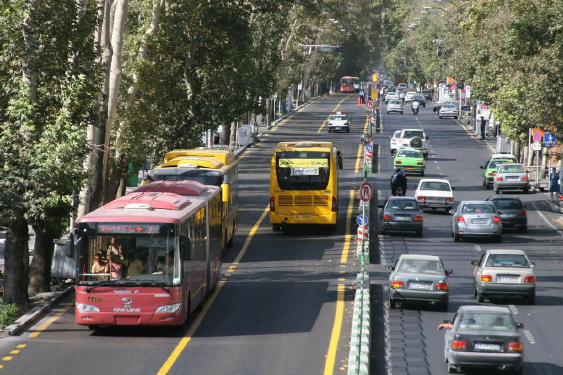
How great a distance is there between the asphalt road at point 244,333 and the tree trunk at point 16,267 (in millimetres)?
954

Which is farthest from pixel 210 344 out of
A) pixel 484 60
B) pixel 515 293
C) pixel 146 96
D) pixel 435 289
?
pixel 484 60

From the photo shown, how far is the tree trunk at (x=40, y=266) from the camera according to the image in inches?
1046

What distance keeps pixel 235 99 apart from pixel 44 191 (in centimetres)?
2646

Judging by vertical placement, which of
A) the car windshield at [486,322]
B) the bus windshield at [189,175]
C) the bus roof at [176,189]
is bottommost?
the car windshield at [486,322]

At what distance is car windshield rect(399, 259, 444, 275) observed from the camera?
25525 millimetres

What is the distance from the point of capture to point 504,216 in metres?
41.1

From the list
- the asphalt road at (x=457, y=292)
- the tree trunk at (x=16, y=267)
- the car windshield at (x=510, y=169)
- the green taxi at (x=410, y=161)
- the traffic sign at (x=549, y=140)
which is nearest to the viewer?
the asphalt road at (x=457, y=292)

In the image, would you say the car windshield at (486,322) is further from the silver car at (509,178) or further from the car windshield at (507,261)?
the silver car at (509,178)

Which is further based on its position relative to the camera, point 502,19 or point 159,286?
point 502,19

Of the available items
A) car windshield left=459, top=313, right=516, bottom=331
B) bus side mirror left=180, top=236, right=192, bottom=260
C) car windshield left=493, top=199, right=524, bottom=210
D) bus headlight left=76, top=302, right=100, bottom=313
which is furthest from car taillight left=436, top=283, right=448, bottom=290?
car windshield left=493, top=199, right=524, bottom=210

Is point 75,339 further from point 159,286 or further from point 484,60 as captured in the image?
point 484,60

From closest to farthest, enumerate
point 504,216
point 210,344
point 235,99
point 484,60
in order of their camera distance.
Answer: point 210,344 → point 504,216 → point 235,99 → point 484,60

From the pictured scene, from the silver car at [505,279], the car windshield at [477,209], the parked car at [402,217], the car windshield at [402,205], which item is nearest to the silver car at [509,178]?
the car windshield at [402,205]

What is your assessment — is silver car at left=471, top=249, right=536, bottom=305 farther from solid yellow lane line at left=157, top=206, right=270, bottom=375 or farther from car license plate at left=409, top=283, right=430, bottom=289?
solid yellow lane line at left=157, top=206, right=270, bottom=375
